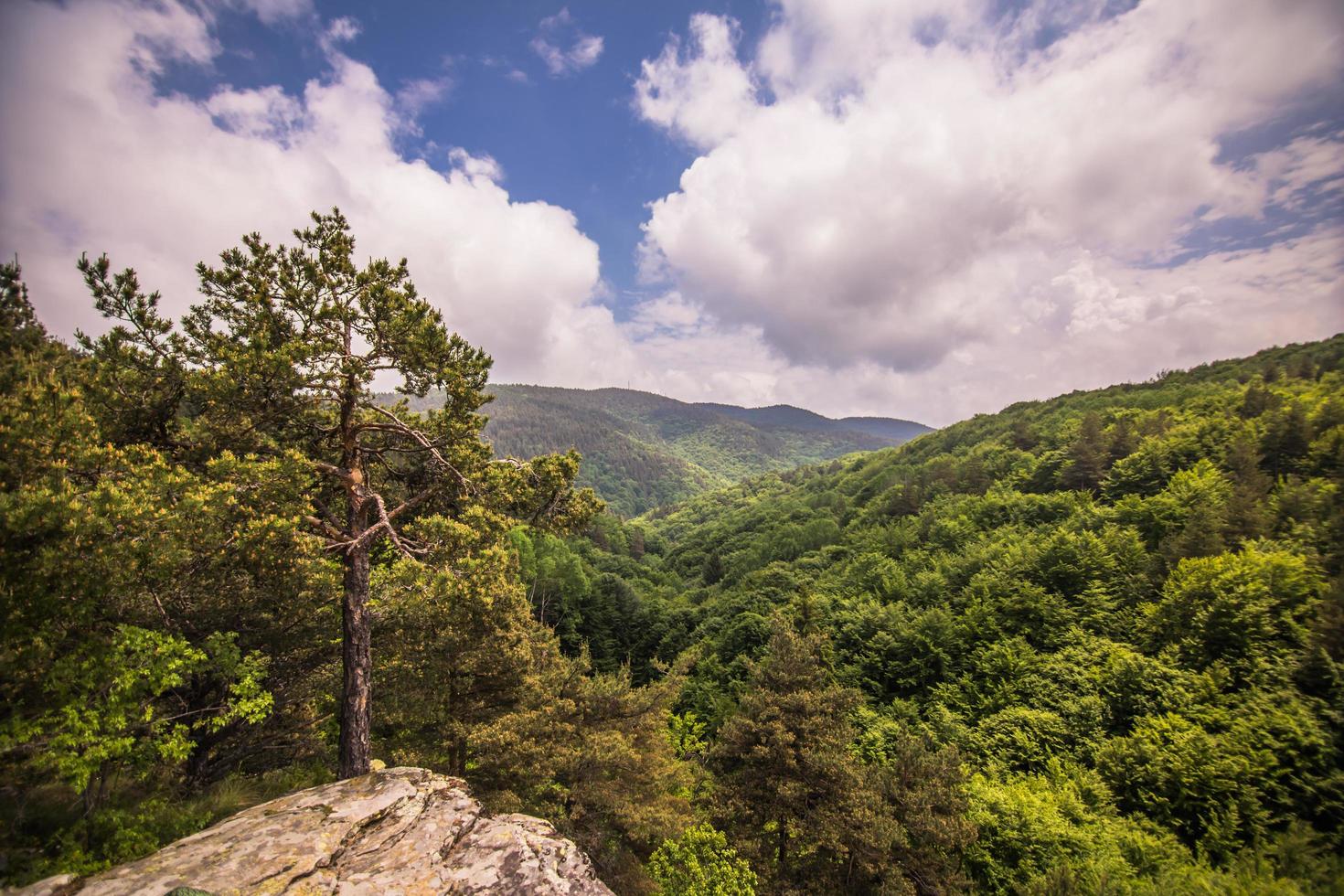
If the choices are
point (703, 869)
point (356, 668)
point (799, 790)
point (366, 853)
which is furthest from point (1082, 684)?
point (356, 668)

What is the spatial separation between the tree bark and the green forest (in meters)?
0.07

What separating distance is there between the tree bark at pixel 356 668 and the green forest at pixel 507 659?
7 centimetres

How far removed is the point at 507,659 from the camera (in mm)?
13891

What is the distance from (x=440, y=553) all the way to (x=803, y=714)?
1326 centimetres

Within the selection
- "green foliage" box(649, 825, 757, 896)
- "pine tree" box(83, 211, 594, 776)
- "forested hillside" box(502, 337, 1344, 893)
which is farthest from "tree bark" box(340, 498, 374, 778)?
"forested hillside" box(502, 337, 1344, 893)

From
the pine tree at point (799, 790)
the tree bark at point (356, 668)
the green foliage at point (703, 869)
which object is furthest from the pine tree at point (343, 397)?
the pine tree at point (799, 790)

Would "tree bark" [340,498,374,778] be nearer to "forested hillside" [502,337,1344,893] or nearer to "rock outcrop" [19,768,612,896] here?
→ "rock outcrop" [19,768,612,896]

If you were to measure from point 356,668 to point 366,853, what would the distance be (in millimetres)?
3244

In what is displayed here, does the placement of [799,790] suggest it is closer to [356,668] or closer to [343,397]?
[356,668]

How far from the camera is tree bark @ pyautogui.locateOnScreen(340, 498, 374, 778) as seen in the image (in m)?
8.80

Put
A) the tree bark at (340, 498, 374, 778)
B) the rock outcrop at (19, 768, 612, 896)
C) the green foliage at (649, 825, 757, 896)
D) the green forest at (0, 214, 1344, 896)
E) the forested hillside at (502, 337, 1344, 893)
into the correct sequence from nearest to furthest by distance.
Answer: the rock outcrop at (19, 768, 612, 896), the green forest at (0, 214, 1344, 896), the tree bark at (340, 498, 374, 778), the green foliage at (649, 825, 757, 896), the forested hillside at (502, 337, 1344, 893)

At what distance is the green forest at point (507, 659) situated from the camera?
6.46 metres

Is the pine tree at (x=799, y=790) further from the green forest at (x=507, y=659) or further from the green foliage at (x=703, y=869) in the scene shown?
the green foliage at (x=703, y=869)

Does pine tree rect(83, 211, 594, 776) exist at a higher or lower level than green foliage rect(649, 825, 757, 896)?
higher
